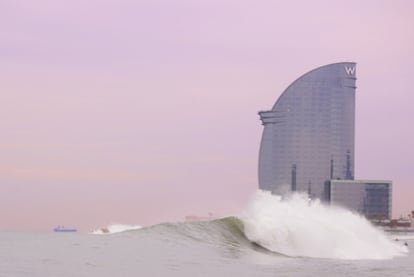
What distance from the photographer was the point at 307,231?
38781 mm

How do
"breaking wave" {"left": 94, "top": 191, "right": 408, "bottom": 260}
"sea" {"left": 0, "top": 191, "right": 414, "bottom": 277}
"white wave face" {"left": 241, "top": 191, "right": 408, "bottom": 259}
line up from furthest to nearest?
"white wave face" {"left": 241, "top": 191, "right": 408, "bottom": 259}, "breaking wave" {"left": 94, "top": 191, "right": 408, "bottom": 260}, "sea" {"left": 0, "top": 191, "right": 414, "bottom": 277}

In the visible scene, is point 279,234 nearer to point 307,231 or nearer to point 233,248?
point 307,231

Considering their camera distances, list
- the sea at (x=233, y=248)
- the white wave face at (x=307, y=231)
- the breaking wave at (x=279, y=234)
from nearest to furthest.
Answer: the sea at (x=233, y=248)
the breaking wave at (x=279, y=234)
the white wave face at (x=307, y=231)

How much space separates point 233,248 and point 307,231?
21.7ft

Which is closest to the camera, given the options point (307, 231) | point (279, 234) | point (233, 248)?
point (233, 248)

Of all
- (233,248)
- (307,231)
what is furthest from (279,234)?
(233,248)

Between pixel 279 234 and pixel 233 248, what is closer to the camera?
pixel 233 248

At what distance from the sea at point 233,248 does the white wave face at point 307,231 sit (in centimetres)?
4

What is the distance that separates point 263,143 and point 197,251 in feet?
549

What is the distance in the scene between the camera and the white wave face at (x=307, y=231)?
36.8 m

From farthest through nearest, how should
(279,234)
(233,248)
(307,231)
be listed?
(307,231) → (279,234) → (233,248)

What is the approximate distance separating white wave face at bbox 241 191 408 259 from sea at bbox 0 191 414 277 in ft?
0.14

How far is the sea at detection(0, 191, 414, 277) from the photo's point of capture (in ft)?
75.4

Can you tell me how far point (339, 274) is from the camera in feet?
85.3
